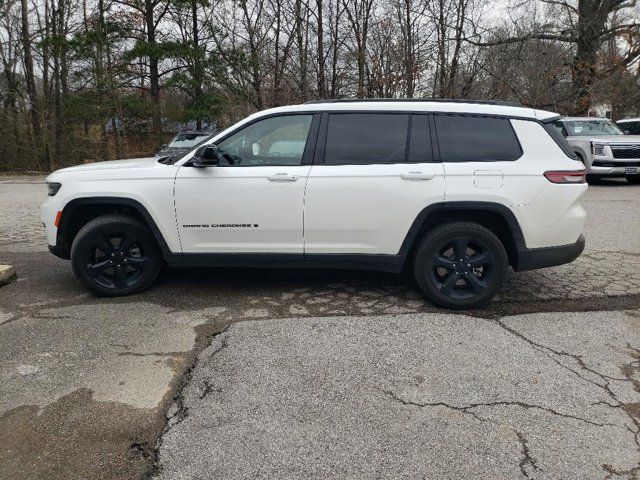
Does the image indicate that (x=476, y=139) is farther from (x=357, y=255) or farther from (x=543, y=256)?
(x=357, y=255)

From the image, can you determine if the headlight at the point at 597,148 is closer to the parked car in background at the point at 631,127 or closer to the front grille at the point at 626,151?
the front grille at the point at 626,151

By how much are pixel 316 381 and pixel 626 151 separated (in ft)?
44.0

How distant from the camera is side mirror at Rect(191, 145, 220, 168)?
4258 mm

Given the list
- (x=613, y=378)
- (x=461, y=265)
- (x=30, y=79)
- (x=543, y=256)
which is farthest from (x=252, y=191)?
(x=30, y=79)

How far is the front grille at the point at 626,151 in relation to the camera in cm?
1314

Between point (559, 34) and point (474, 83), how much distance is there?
5106 mm

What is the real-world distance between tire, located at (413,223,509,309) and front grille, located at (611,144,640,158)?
11156mm

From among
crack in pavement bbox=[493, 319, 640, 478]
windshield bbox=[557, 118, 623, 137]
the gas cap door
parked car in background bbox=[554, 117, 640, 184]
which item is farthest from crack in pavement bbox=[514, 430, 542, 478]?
windshield bbox=[557, 118, 623, 137]

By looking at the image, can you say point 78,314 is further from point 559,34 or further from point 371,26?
point 559,34

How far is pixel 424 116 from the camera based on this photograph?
441 cm

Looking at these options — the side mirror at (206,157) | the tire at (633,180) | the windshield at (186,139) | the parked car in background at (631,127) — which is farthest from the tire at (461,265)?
the parked car in background at (631,127)

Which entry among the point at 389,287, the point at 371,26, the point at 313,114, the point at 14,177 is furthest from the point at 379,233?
the point at 14,177

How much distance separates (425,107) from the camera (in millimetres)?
4441

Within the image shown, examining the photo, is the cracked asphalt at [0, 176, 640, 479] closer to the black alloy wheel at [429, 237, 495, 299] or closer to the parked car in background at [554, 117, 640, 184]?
the black alloy wheel at [429, 237, 495, 299]
